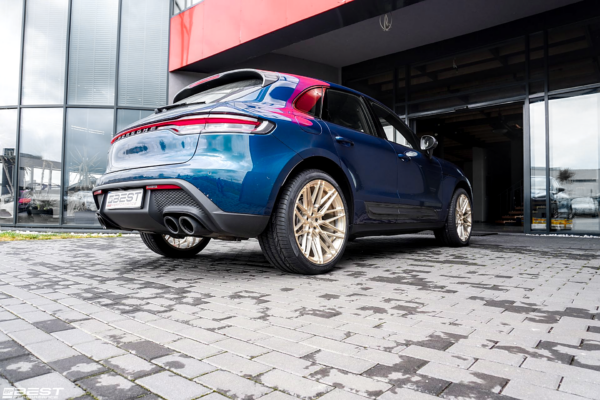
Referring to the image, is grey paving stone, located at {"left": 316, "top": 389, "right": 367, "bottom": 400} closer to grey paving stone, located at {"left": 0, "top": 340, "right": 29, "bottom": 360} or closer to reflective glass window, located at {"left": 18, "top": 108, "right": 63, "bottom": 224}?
grey paving stone, located at {"left": 0, "top": 340, "right": 29, "bottom": 360}

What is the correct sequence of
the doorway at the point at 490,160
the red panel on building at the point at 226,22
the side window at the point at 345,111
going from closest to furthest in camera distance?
the side window at the point at 345,111, the red panel on building at the point at 226,22, the doorway at the point at 490,160

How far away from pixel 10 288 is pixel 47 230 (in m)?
8.05

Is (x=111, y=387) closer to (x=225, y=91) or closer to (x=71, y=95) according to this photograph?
(x=225, y=91)

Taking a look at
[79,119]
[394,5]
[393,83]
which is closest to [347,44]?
[393,83]

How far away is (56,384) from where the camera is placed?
4.22 feet

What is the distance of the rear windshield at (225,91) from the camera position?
313cm

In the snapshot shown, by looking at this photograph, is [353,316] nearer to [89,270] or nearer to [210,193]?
[210,193]

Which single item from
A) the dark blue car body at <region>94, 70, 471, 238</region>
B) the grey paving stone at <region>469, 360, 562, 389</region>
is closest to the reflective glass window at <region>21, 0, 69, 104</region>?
the dark blue car body at <region>94, 70, 471, 238</region>

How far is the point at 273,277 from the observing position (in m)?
3.18

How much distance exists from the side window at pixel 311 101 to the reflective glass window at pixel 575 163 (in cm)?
740

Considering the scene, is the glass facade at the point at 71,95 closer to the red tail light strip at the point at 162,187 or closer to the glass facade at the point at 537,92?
the glass facade at the point at 537,92

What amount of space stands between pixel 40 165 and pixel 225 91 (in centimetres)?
898

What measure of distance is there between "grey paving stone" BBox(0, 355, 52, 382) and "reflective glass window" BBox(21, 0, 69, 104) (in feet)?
34.3

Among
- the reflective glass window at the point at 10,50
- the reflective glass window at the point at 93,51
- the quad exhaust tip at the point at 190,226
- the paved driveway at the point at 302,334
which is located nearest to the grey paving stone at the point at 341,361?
the paved driveway at the point at 302,334
